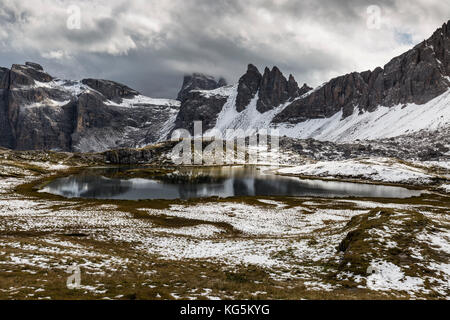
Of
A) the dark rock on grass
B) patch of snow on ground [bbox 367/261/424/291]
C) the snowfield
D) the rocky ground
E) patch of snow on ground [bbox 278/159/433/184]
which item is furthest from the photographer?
patch of snow on ground [bbox 278/159/433/184]

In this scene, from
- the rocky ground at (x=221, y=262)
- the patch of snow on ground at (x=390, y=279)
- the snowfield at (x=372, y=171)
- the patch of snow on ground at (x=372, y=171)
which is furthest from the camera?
the patch of snow on ground at (x=372, y=171)

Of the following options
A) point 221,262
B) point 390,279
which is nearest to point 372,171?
point 221,262

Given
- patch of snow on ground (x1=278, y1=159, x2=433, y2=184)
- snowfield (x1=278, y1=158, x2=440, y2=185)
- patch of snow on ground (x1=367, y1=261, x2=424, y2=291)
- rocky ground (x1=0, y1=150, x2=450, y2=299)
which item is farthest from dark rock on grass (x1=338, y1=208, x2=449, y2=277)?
patch of snow on ground (x1=278, y1=159, x2=433, y2=184)

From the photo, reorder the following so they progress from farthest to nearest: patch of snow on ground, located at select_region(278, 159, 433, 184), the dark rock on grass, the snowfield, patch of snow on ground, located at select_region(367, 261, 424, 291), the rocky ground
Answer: patch of snow on ground, located at select_region(278, 159, 433, 184), the snowfield, the dark rock on grass, patch of snow on ground, located at select_region(367, 261, 424, 291), the rocky ground

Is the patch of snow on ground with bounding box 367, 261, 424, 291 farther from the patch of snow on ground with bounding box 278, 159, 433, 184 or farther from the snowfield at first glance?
the patch of snow on ground with bounding box 278, 159, 433, 184

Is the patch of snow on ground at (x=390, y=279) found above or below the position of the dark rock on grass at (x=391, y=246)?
below

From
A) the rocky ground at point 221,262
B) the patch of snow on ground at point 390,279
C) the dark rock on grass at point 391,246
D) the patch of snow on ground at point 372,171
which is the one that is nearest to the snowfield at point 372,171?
the patch of snow on ground at point 372,171

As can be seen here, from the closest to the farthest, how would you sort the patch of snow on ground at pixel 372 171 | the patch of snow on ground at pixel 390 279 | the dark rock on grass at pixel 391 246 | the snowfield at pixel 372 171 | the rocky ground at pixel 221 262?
the rocky ground at pixel 221 262 < the patch of snow on ground at pixel 390 279 < the dark rock on grass at pixel 391 246 < the snowfield at pixel 372 171 < the patch of snow on ground at pixel 372 171

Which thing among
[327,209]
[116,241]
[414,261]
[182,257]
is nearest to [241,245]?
[182,257]

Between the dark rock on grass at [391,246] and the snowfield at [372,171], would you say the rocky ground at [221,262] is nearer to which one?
the dark rock on grass at [391,246]

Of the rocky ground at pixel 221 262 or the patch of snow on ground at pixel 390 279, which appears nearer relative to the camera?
the rocky ground at pixel 221 262

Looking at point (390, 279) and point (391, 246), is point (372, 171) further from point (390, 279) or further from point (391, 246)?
point (390, 279)
